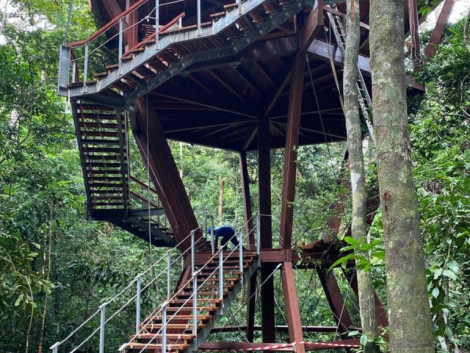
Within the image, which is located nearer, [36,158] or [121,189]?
[121,189]

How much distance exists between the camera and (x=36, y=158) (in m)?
13.5

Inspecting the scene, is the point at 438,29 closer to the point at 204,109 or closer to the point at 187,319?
the point at 204,109

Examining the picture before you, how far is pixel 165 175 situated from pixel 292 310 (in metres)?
4.13

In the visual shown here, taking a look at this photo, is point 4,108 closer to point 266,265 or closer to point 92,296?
point 92,296

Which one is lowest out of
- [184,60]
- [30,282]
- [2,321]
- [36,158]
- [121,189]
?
[2,321]

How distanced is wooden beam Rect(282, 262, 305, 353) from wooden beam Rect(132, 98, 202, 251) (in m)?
2.50

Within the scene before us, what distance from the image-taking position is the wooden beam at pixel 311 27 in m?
8.53

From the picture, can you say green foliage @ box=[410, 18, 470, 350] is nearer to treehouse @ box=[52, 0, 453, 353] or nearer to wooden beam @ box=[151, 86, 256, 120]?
treehouse @ box=[52, 0, 453, 353]

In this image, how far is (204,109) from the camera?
561 inches

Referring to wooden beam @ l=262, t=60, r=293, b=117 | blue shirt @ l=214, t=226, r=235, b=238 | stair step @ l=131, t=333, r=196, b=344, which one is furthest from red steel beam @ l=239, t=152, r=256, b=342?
stair step @ l=131, t=333, r=196, b=344

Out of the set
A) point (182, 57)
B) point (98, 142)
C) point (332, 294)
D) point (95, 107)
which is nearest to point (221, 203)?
point (332, 294)

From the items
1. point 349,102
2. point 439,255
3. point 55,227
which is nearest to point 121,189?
point 55,227

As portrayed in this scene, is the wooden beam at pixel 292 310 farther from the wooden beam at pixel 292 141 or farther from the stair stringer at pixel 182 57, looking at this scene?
the stair stringer at pixel 182 57

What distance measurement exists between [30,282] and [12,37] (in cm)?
709
